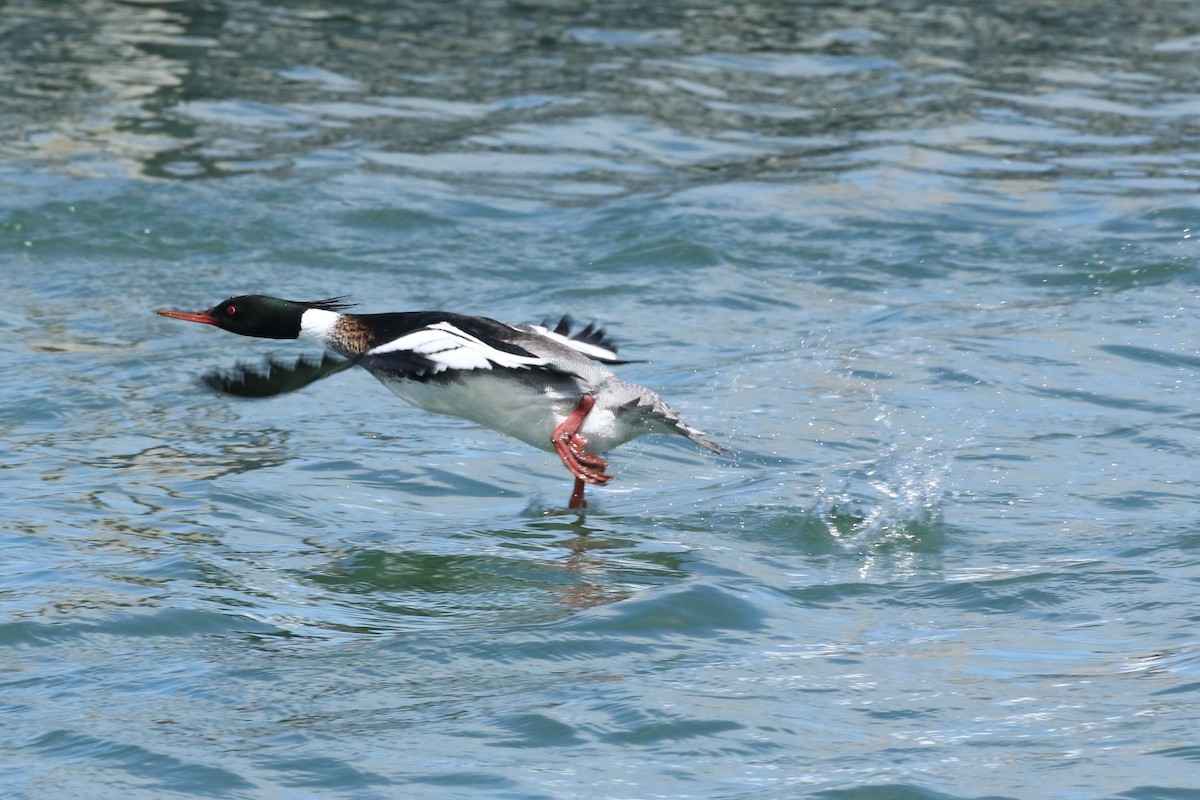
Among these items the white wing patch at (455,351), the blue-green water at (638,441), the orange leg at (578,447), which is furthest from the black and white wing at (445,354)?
the blue-green water at (638,441)

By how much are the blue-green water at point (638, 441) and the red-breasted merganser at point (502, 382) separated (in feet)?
1.46

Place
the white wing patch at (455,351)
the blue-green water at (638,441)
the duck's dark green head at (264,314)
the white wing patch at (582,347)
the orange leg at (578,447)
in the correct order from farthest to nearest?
the duck's dark green head at (264,314)
the white wing patch at (582,347)
the orange leg at (578,447)
the white wing patch at (455,351)
the blue-green water at (638,441)

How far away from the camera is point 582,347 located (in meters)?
7.78

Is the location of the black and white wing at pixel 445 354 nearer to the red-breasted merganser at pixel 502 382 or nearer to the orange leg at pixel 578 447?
the red-breasted merganser at pixel 502 382

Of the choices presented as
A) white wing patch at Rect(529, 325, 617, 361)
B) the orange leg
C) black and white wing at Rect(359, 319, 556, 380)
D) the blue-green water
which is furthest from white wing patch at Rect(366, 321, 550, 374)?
the blue-green water

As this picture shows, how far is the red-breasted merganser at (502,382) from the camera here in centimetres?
710

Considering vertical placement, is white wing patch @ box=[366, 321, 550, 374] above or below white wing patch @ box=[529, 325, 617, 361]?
above

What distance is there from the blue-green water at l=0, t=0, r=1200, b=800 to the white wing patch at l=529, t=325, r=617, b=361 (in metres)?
0.67

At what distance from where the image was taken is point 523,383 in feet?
23.7

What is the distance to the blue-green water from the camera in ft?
17.2

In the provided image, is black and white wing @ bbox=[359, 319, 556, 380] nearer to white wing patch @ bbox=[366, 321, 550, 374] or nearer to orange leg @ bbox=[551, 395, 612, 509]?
white wing patch @ bbox=[366, 321, 550, 374]

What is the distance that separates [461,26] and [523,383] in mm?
10814

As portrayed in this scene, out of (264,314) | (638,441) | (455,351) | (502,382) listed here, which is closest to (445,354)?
(455,351)

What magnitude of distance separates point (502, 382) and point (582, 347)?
0.71m
